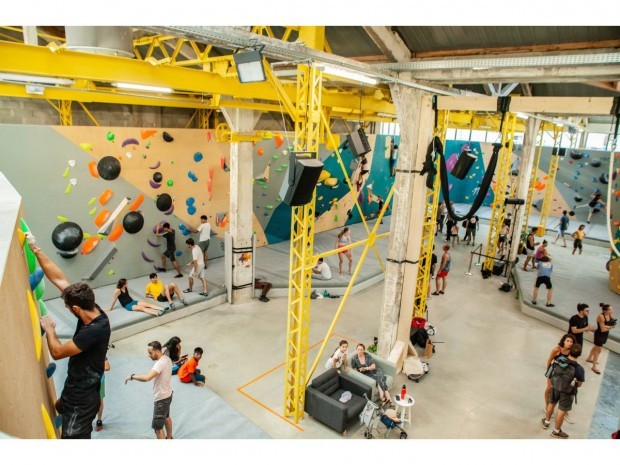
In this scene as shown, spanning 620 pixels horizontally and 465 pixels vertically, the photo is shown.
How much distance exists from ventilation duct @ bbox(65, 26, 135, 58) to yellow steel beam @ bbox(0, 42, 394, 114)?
3.18ft

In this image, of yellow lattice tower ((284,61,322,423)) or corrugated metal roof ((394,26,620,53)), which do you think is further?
yellow lattice tower ((284,61,322,423))

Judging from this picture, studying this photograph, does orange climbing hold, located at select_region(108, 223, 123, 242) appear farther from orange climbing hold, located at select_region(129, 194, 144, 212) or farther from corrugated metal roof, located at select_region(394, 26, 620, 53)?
corrugated metal roof, located at select_region(394, 26, 620, 53)

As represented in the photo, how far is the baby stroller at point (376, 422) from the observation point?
20.0 feet

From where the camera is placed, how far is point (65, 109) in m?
10.3

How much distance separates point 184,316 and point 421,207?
18.8 feet

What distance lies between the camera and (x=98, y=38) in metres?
4.33

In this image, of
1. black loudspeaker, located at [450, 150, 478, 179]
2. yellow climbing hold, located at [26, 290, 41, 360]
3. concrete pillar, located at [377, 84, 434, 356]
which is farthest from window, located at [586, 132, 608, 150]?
yellow climbing hold, located at [26, 290, 41, 360]

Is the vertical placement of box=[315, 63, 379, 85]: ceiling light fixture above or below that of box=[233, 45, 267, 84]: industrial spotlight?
above

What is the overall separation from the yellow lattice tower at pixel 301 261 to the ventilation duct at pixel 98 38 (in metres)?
2.19

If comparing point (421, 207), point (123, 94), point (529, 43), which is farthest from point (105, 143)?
point (529, 43)

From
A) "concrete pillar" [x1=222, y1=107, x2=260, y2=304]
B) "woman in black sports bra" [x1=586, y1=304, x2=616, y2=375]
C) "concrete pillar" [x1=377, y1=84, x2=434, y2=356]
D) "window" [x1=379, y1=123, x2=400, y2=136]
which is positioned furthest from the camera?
"window" [x1=379, y1=123, x2=400, y2=136]

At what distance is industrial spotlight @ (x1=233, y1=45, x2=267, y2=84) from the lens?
4402mm

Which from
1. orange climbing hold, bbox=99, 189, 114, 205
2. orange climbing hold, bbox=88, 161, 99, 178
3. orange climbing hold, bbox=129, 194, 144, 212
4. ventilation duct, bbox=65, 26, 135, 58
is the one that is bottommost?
orange climbing hold, bbox=129, 194, 144, 212

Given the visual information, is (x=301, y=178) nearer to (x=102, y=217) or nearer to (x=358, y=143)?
(x=358, y=143)
